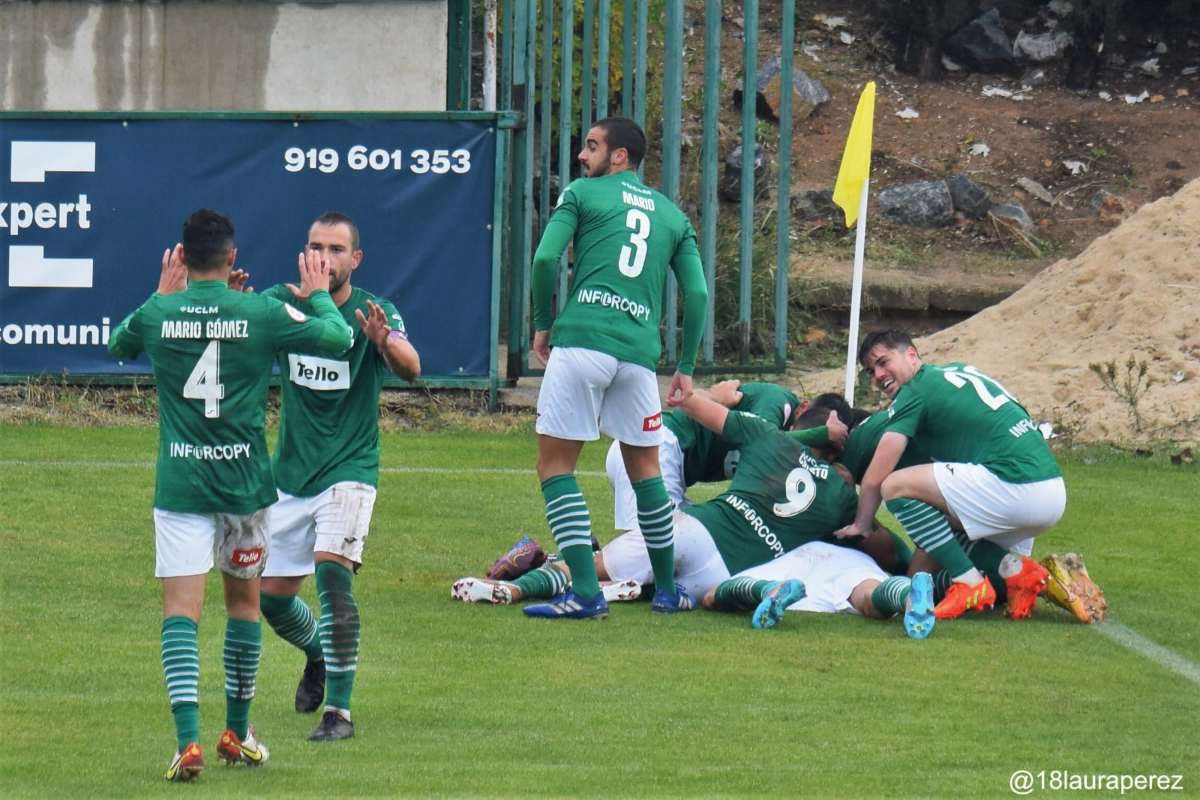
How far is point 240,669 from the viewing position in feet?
20.6

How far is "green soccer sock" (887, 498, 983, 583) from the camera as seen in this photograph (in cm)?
898

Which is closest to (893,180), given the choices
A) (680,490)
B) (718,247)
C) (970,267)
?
(970,267)

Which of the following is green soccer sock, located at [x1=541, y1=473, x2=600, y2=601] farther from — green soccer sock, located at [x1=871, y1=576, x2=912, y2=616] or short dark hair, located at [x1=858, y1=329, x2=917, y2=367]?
short dark hair, located at [x1=858, y1=329, x2=917, y2=367]

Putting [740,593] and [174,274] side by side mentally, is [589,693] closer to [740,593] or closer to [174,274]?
[740,593]

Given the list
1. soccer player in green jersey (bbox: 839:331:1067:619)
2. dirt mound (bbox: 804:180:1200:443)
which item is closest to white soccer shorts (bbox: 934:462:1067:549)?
soccer player in green jersey (bbox: 839:331:1067:619)

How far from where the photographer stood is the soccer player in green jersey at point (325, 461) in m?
6.83

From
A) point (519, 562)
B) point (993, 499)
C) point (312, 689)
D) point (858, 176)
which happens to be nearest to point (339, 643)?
point (312, 689)

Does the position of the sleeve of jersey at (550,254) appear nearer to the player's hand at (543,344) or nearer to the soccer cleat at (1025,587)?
the player's hand at (543,344)

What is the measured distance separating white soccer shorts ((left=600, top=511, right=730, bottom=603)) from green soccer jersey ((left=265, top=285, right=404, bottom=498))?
→ 2.58 metres

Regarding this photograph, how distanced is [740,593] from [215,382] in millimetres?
3438

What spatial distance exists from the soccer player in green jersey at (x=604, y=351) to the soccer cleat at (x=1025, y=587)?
156 cm

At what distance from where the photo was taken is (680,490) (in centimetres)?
985

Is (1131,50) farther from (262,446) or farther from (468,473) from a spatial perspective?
(262,446)

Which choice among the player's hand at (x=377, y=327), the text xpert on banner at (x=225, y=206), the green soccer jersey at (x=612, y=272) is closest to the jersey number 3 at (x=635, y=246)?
the green soccer jersey at (x=612, y=272)
